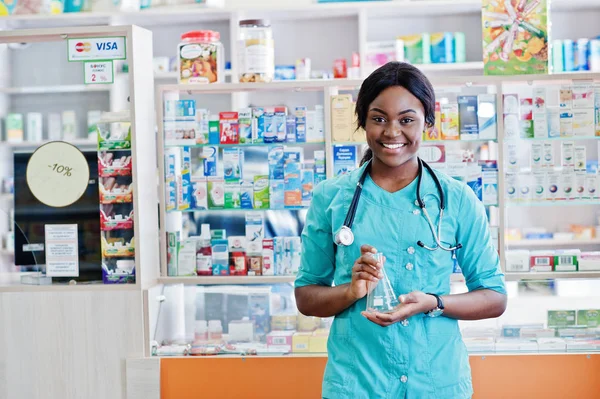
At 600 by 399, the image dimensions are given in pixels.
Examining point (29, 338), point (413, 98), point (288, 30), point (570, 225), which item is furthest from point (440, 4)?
point (413, 98)

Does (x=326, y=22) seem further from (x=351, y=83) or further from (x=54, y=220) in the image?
(x=54, y=220)

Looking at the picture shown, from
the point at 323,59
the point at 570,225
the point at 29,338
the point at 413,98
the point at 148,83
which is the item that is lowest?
the point at 29,338

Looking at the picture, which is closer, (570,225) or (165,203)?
(165,203)

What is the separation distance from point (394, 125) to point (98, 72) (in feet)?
6.79

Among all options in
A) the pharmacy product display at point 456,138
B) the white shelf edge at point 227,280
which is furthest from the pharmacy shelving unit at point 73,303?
the pharmacy product display at point 456,138

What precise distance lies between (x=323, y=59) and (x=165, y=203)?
272 cm

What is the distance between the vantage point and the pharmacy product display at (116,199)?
369cm

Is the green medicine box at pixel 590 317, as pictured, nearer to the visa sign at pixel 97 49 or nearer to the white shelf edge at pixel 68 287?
the white shelf edge at pixel 68 287

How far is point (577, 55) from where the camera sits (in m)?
5.70

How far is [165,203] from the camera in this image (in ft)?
12.6

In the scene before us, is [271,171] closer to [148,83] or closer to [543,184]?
[148,83]

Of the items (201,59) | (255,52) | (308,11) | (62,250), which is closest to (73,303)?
(62,250)

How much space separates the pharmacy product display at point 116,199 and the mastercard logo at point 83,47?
29 centimetres

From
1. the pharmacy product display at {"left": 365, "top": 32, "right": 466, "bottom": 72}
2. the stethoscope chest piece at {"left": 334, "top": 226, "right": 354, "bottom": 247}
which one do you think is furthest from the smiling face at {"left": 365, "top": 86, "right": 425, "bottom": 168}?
the pharmacy product display at {"left": 365, "top": 32, "right": 466, "bottom": 72}
